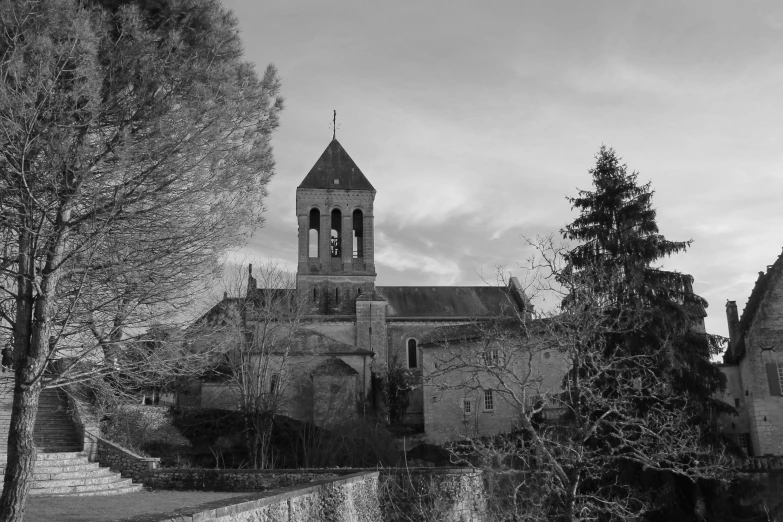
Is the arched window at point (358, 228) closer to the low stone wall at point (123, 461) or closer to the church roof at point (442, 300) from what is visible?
the church roof at point (442, 300)

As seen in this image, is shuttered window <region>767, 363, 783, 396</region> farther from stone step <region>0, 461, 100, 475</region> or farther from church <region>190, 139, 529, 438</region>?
stone step <region>0, 461, 100, 475</region>

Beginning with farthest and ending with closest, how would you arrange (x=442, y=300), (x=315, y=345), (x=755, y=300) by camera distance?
(x=442, y=300) < (x=315, y=345) < (x=755, y=300)

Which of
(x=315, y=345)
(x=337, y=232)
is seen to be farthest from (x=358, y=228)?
(x=315, y=345)

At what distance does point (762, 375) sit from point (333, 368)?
19912 millimetres

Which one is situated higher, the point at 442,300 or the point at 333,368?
A: the point at 442,300

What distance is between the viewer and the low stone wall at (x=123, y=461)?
16.4m

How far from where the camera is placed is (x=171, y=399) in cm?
3291

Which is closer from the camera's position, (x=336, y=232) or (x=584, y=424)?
(x=584, y=424)

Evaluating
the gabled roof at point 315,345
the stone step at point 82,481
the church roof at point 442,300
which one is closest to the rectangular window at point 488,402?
the gabled roof at point 315,345

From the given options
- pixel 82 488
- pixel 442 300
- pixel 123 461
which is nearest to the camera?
pixel 82 488

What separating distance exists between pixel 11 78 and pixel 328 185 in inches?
1642

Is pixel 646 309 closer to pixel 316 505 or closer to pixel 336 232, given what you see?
pixel 316 505

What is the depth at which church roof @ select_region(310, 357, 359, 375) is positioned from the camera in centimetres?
3459

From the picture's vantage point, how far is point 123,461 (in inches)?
656
